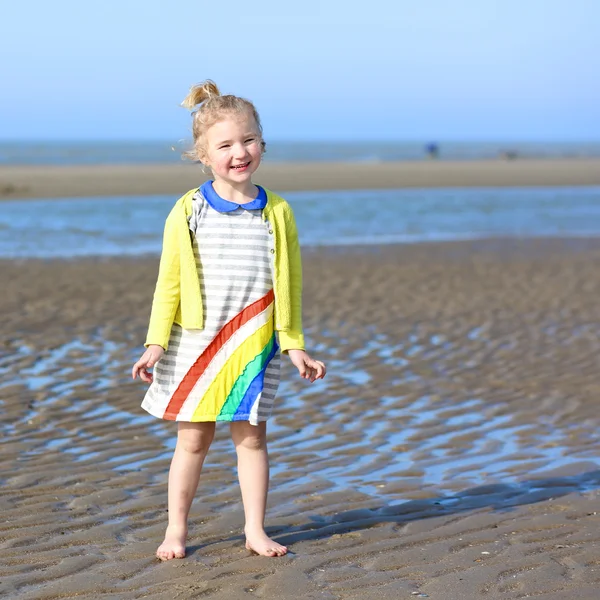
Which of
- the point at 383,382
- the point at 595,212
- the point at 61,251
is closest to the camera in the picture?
the point at 383,382

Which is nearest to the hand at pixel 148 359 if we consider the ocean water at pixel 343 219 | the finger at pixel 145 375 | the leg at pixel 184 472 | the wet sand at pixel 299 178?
the finger at pixel 145 375

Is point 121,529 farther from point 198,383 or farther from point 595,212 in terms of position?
point 595,212

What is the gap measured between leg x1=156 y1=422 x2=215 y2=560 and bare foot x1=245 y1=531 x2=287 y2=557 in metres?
0.23

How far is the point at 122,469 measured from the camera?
4.79 meters

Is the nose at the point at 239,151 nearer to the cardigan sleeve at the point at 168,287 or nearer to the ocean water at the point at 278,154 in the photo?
the cardigan sleeve at the point at 168,287

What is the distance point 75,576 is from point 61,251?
1104 centimetres

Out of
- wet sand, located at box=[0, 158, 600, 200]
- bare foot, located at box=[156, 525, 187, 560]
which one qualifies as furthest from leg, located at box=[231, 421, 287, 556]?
wet sand, located at box=[0, 158, 600, 200]

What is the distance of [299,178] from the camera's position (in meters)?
32.1

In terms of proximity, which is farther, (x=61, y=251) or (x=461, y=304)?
(x=61, y=251)

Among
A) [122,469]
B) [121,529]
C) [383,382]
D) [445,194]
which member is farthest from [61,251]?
[445,194]

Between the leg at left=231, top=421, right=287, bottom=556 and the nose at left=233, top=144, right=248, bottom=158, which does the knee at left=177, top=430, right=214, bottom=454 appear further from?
the nose at left=233, top=144, right=248, bottom=158

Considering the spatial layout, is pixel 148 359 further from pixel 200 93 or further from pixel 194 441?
pixel 200 93

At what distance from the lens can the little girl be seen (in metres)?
3.62

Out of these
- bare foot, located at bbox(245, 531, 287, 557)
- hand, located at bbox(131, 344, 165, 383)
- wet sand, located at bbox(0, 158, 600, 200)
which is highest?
hand, located at bbox(131, 344, 165, 383)
